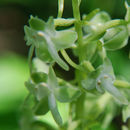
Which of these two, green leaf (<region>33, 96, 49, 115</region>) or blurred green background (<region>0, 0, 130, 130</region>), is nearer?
green leaf (<region>33, 96, 49, 115</region>)

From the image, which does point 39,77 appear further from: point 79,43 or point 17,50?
point 17,50

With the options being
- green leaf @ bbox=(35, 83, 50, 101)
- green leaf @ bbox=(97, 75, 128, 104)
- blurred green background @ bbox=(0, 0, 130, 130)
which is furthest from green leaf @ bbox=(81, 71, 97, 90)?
blurred green background @ bbox=(0, 0, 130, 130)

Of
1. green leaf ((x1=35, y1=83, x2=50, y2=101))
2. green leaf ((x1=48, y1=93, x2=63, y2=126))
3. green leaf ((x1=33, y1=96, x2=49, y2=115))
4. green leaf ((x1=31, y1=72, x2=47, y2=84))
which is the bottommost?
green leaf ((x1=48, y1=93, x2=63, y2=126))

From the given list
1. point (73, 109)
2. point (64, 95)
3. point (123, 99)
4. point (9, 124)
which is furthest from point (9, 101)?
point (123, 99)

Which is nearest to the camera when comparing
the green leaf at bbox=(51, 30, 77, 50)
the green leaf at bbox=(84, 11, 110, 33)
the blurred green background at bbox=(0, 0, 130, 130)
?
the green leaf at bbox=(51, 30, 77, 50)

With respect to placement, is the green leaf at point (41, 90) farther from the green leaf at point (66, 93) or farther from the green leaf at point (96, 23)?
the green leaf at point (96, 23)

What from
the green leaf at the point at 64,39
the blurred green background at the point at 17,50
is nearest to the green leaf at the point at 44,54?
the green leaf at the point at 64,39

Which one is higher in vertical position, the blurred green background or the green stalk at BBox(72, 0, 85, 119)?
the blurred green background

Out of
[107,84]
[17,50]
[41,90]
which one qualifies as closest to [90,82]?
[107,84]

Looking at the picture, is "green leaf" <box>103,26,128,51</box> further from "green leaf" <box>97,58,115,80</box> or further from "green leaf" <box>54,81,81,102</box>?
"green leaf" <box>54,81,81,102</box>
